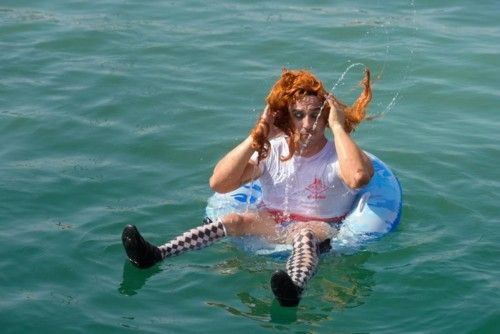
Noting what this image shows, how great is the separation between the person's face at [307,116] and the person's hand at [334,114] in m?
0.06

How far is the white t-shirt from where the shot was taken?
674 cm

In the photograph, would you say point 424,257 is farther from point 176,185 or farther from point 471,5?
point 471,5

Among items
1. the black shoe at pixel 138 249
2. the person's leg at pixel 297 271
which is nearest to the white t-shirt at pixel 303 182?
the person's leg at pixel 297 271

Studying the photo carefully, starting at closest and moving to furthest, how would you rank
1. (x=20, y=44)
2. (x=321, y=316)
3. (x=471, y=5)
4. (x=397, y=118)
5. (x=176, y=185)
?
1. (x=321, y=316)
2. (x=176, y=185)
3. (x=397, y=118)
4. (x=20, y=44)
5. (x=471, y=5)

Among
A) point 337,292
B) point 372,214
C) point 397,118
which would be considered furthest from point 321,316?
point 397,118

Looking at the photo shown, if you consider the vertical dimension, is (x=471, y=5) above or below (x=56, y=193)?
above

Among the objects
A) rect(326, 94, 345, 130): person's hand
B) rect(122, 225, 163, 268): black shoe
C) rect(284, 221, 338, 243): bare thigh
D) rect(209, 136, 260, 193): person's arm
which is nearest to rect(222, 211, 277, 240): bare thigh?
rect(284, 221, 338, 243): bare thigh

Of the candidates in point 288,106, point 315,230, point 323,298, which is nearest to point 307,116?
point 288,106

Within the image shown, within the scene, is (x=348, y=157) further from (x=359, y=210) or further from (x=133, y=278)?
(x=133, y=278)

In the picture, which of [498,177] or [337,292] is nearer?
[337,292]

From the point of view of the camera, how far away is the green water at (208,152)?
629 cm

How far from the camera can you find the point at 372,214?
6.95m

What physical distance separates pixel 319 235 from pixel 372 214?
1.62ft

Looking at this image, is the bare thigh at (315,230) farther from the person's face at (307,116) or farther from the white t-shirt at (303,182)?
the person's face at (307,116)
